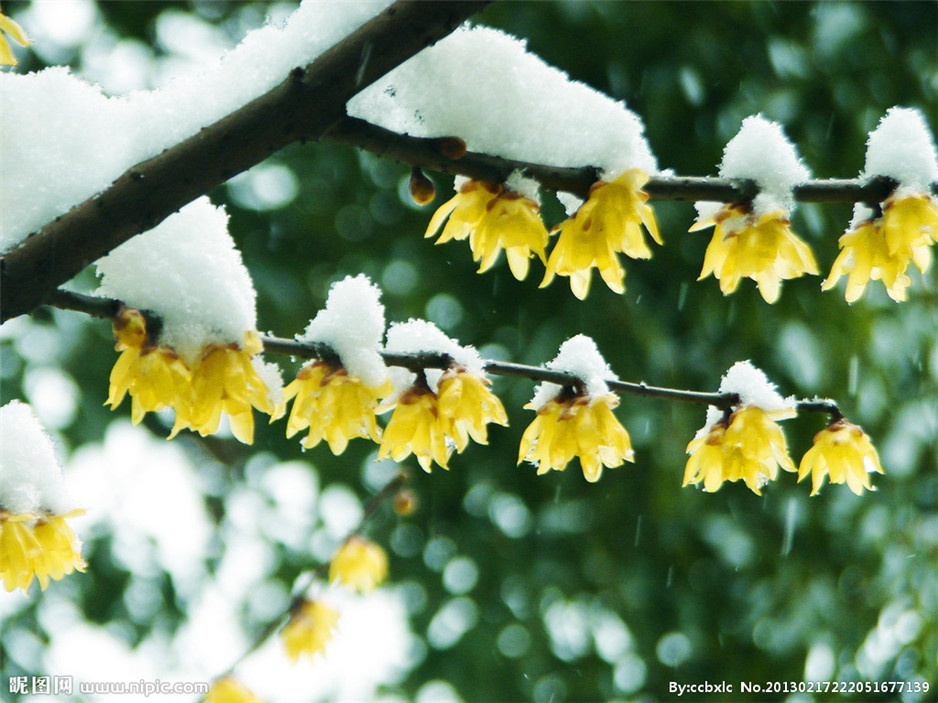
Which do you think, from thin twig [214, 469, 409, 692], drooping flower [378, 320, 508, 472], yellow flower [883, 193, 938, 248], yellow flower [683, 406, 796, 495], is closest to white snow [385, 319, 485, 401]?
drooping flower [378, 320, 508, 472]

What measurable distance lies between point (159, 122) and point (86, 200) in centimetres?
8

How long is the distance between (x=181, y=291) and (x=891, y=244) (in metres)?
0.55

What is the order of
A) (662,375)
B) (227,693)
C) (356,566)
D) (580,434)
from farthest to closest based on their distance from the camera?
(356,566) < (662,375) < (227,693) < (580,434)

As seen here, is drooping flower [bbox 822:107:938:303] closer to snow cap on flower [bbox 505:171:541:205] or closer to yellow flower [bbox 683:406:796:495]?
yellow flower [bbox 683:406:796:495]

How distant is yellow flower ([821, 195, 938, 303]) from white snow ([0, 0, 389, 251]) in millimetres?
427

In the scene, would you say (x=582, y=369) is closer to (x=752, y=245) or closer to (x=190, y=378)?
(x=752, y=245)

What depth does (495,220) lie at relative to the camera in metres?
0.66

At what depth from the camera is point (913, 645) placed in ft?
5.62

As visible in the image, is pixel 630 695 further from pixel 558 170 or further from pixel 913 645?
pixel 558 170

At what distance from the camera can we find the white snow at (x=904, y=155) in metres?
0.69

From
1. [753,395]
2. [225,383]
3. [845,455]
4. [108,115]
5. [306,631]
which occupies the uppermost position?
[108,115]


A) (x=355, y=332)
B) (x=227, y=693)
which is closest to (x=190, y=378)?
(x=355, y=332)

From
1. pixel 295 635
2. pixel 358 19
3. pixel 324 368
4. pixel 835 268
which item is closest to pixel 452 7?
pixel 358 19

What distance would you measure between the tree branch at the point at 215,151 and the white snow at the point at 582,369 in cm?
33
